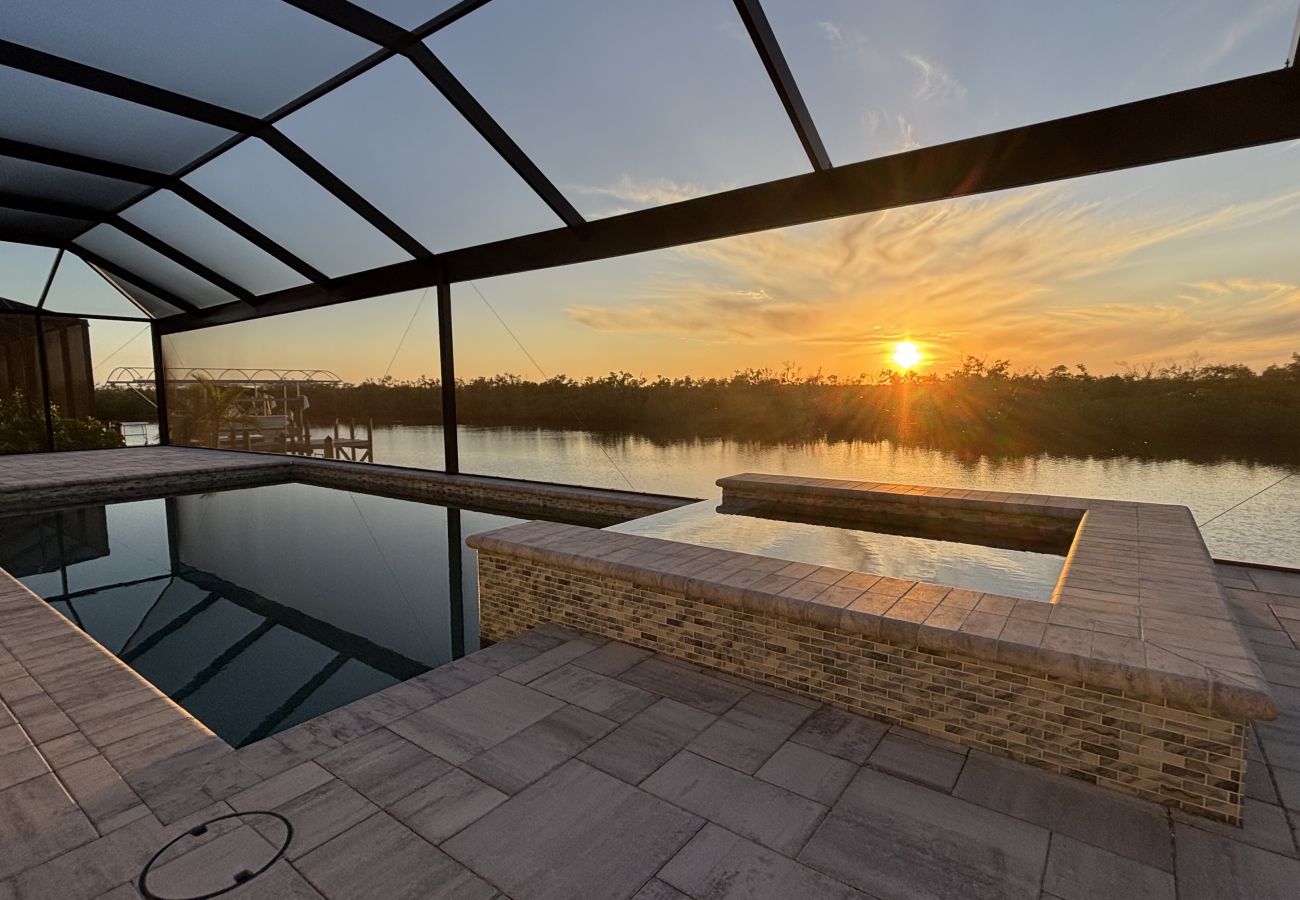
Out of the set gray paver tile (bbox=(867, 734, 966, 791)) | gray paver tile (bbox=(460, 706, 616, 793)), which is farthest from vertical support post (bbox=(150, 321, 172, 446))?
gray paver tile (bbox=(867, 734, 966, 791))

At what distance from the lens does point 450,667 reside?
2824 mm

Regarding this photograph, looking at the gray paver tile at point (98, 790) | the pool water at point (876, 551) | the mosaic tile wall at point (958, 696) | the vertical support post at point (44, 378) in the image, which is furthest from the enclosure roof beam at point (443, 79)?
the vertical support post at point (44, 378)

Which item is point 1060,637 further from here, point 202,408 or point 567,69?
point 202,408

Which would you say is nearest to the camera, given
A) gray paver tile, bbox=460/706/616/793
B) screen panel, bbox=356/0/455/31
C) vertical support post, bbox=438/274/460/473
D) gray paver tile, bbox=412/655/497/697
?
gray paver tile, bbox=460/706/616/793

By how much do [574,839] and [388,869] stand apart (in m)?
0.48

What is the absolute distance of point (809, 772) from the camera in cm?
198

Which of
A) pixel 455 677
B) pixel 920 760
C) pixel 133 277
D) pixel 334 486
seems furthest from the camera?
pixel 133 277

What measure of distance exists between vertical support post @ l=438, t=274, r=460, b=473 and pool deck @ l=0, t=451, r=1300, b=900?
5.83 m

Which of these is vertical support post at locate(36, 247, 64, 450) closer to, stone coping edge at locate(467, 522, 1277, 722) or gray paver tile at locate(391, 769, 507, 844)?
stone coping edge at locate(467, 522, 1277, 722)

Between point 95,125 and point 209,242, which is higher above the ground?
point 95,125

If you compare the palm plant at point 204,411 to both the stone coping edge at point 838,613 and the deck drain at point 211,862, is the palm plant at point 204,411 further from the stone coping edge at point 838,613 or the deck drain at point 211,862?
the deck drain at point 211,862

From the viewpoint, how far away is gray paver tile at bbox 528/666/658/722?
2.39 m

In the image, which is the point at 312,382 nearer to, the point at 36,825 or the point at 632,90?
the point at 632,90

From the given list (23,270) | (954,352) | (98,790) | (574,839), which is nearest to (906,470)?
(954,352)
